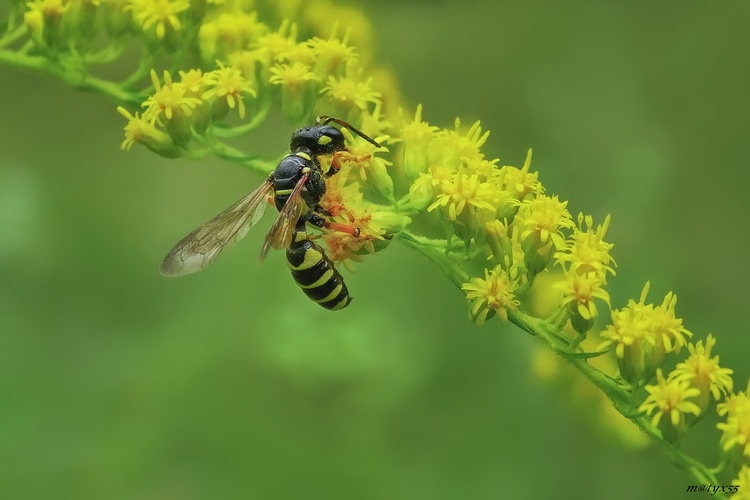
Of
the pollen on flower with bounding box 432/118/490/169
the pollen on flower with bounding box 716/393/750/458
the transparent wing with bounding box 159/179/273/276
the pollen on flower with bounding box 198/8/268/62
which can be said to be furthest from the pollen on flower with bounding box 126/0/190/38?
the pollen on flower with bounding box 716/393/750/458

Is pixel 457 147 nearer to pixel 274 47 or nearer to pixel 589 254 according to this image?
pixel 589 254

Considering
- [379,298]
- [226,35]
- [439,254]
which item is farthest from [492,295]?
[379,298]

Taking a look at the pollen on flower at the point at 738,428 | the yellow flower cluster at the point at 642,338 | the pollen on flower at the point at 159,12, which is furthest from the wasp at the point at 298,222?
the pollen on flower at the point at 738,428

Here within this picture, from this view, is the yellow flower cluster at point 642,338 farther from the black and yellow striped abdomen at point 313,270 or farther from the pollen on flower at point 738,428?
the black and yellow striped abdomen at point 313,270

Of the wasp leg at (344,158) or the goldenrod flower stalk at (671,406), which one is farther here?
the wasp leg at (344,158)

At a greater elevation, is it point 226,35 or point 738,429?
point 226,35

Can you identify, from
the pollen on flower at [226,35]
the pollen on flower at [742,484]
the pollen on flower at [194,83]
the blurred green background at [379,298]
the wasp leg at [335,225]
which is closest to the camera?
the pollen on flower at [742,484]

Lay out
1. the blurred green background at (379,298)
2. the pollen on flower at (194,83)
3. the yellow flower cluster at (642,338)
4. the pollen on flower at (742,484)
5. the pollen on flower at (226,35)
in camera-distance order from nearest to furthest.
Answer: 1. the pollen on flower at (742,484)
2. the yellow flower cluster at (642,338)
3. the pollen on flower at (194,83)
4. the pollen on flower at (226,35)
5. the blurred green background at (379,298)
